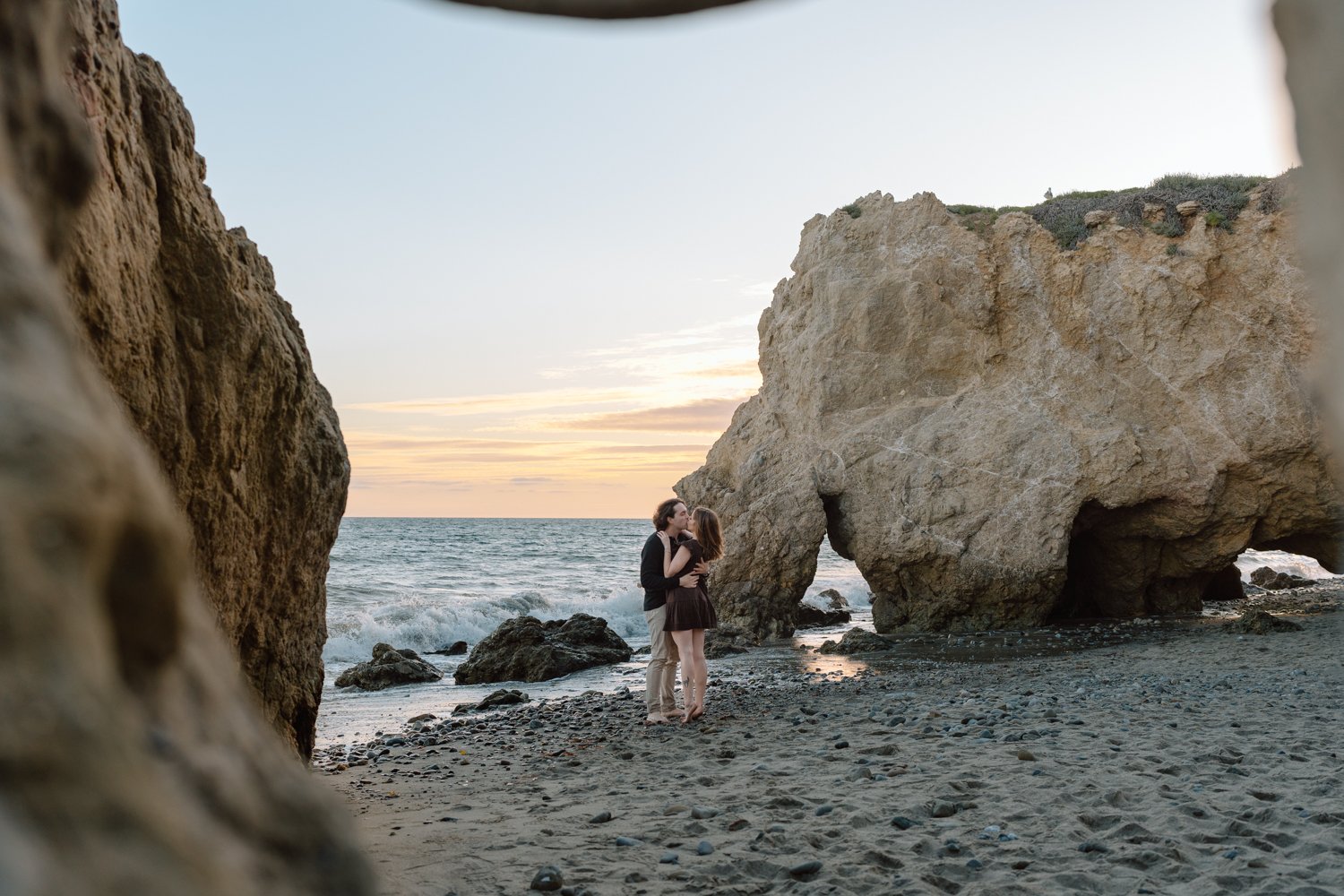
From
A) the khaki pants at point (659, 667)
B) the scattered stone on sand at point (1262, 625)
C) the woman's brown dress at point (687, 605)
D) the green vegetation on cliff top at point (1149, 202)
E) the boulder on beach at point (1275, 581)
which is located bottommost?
the boulder on beach at point (1275, 581)

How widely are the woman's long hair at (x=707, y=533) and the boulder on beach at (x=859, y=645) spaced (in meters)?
6.57

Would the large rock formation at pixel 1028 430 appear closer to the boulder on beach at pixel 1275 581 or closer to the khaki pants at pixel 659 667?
the boulder on beach at pixel 1275 581

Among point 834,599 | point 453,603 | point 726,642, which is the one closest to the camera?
point 726,642

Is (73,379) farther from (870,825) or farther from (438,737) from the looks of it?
(438,737)

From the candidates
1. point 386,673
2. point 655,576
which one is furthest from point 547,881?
point 386,673

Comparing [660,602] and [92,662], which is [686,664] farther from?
[92,662]

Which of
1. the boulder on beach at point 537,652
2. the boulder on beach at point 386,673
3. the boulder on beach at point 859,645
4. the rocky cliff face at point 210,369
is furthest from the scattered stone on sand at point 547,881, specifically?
the boulder on beach at point 859,645

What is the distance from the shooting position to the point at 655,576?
964cm

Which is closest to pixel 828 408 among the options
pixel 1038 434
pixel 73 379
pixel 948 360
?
pixel 948 360

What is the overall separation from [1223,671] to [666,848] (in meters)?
8.91

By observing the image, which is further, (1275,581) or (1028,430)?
(1275,581)

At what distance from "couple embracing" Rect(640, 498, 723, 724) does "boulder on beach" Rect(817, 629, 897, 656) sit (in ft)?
20.8

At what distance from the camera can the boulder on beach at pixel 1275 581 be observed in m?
27.2

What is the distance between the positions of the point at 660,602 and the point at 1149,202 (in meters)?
15.2
